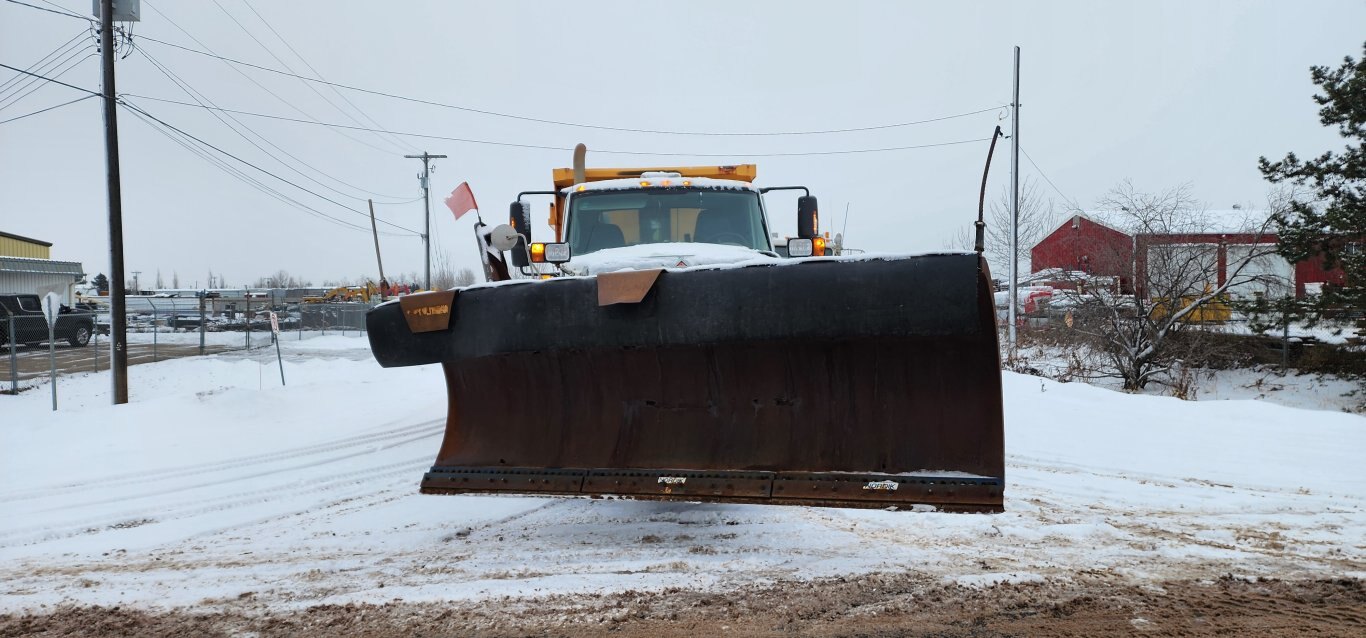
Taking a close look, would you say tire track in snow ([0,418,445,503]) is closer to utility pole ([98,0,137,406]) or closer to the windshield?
the windshield

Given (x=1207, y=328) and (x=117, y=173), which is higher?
(x=117, y=173)

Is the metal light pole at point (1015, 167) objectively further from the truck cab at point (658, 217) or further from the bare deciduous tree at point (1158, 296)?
the truck cab at point (658, 217)

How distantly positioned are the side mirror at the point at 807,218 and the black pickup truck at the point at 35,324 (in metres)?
24.0

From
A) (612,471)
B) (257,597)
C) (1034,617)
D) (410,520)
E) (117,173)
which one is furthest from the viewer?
(117,173)

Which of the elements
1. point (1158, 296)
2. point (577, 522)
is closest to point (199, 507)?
point (577, 522)

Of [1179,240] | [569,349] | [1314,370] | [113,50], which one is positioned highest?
[113,50]

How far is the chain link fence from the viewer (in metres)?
20.5

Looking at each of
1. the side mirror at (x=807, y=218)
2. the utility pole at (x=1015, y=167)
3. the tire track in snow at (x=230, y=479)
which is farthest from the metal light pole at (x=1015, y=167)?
the tire track in snow at (x=230, y=479)

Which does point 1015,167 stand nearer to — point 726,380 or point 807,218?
point 807,218

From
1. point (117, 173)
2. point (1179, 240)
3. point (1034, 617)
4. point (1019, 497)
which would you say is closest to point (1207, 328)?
point (1179, 240)

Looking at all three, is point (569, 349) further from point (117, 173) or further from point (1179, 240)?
point (1179, 240)

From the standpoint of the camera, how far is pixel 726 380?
468 centimetres

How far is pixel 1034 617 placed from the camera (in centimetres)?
377

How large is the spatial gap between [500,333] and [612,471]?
92 cm
